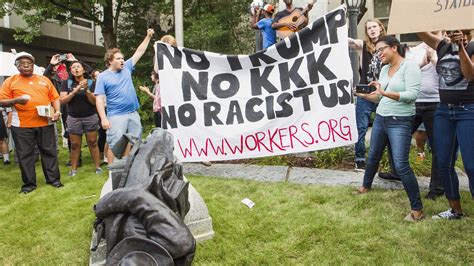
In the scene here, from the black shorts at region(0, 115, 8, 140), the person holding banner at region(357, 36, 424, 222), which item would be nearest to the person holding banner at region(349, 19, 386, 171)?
the person holding banner at region(357, 36, 424, 222)

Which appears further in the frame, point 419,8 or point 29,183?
point 29,183

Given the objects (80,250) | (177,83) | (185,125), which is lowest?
(80,250)

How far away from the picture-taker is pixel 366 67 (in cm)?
514

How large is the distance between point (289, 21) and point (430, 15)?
3878 millimetres

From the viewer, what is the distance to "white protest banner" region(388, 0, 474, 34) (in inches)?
102

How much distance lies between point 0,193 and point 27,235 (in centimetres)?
187

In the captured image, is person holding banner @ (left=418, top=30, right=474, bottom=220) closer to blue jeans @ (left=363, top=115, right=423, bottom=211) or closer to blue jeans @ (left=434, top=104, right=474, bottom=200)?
blue jeans @ (left=434, top=104, right=474, bottom=200)

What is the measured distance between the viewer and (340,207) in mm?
4309

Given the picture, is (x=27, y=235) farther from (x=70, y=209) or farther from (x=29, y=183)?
(x=29, y=183)

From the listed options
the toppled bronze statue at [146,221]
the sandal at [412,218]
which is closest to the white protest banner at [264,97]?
the sandal at [412,218]

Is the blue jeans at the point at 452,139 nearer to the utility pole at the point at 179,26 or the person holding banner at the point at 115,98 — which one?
the person holding banner at the point at 115,98

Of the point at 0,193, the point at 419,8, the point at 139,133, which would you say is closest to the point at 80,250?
the point at 139,133

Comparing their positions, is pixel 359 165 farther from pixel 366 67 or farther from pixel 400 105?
pixel 400 105

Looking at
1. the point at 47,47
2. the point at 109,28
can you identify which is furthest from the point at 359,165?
the point at 47,47
